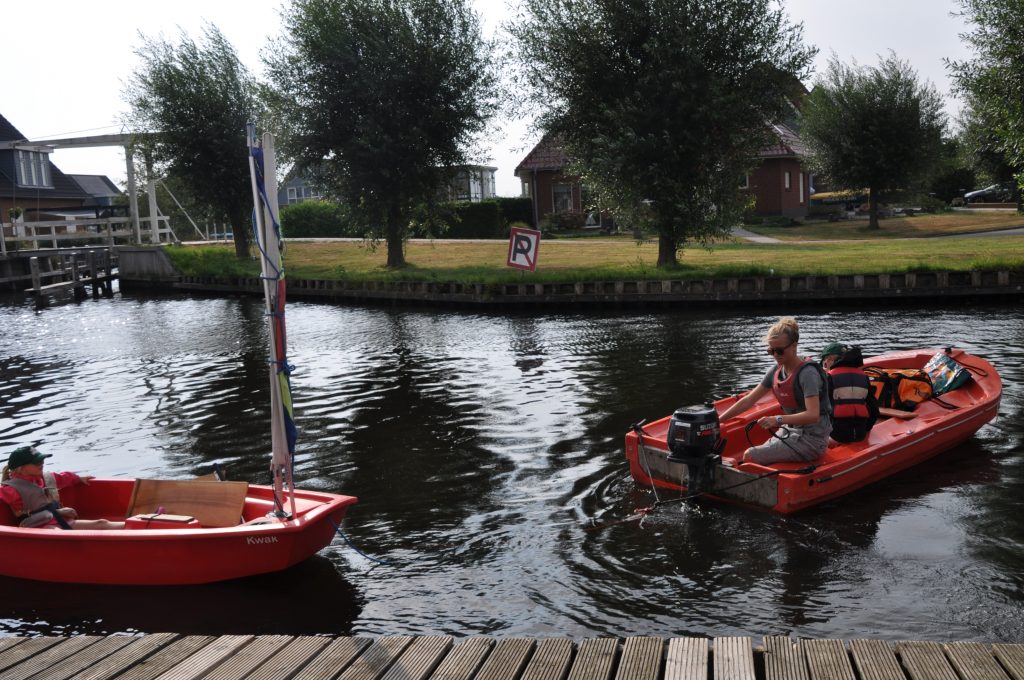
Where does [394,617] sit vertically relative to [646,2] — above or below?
below

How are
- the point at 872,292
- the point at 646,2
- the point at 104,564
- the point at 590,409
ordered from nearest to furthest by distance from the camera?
1. the point at 104,564
2. the point at 590,409
3. the point at 872,292
4. the point at 646,2

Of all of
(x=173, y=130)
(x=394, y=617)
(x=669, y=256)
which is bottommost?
(x=394, y=617)

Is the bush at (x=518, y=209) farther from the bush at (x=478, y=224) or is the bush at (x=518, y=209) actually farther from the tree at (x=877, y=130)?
the tree at (x=877, y=130)

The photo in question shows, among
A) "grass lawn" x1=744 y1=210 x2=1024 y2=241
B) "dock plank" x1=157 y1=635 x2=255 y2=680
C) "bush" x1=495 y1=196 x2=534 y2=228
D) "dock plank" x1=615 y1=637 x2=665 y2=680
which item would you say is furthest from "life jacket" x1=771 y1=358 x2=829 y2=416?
"bush" x1=495 y1=196 x2=534 y2=228

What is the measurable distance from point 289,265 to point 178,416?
26029 millimetres

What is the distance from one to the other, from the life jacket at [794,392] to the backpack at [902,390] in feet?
9.39

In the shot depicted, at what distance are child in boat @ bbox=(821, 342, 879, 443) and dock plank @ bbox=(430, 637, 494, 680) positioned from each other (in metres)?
5.92

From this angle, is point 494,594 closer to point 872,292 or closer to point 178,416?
point 178,416

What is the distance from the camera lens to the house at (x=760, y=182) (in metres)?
51.5

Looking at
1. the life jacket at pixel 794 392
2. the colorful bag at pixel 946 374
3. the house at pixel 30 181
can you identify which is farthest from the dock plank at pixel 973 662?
the house at pixel 30 181

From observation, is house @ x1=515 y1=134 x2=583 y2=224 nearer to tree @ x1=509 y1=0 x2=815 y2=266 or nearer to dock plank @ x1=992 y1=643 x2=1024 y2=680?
tree @ x1=509 y1=0 x2=815 y2=266

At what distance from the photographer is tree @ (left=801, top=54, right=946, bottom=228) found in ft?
147

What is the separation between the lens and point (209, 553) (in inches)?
345

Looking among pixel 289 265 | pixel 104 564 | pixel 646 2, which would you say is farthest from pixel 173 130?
pixel 104 564
